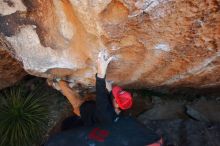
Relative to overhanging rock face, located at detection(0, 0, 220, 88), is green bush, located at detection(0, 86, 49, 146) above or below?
below

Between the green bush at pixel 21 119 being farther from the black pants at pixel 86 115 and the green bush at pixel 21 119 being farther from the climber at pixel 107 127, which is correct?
the climber at pixel 107 127

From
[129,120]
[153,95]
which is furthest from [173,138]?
[129,120]

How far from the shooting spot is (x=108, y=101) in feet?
9.53

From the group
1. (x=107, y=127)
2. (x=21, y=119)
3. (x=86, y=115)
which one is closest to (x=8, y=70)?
(x=21, y=119)

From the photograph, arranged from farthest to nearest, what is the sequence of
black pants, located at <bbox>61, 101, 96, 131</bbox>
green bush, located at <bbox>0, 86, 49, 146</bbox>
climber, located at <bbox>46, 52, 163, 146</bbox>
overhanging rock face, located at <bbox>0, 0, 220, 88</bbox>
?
green bush, located at <bbox>0, 86, 49, 146</bbox> → black pants, located at <bbox>61, 101, 96, 131</bbox> → climber, located at <bbox>46, 52, 163, 146</bbox> → overhanging rock face, located at <bbox>0, 0, 220, 88</bbox>

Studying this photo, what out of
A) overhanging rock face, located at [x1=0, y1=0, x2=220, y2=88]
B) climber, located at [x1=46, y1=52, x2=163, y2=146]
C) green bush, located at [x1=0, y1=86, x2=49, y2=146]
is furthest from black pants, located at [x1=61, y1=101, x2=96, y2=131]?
green bush, located at [x1=0, y1=86, x2=49, y2=146]

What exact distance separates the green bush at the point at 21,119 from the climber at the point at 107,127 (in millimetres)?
1113

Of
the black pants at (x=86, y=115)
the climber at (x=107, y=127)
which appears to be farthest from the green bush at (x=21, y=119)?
the climber at (x=107, y=127)

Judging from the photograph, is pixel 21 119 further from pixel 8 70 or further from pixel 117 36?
pixel 117 36

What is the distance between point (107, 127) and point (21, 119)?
1.50m

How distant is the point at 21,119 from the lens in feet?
13.7

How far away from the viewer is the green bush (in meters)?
4.19

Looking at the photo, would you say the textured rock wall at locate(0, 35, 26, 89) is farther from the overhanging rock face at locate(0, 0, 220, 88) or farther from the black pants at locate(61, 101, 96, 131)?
the black pants at locate(61, 101, 96, 131)

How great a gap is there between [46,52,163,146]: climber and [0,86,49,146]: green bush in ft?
3.65
